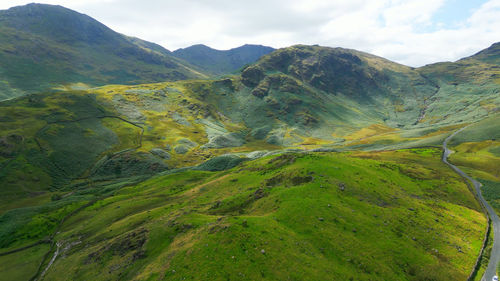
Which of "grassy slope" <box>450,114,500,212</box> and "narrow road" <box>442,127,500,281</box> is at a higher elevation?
"grassy slope" <box>450,114,500,212</box>

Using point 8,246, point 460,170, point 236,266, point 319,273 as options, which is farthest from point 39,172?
point 460,170

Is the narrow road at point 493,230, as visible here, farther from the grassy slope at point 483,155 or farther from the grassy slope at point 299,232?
the grassy slope at point 299,232

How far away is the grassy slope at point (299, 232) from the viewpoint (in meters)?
31.5

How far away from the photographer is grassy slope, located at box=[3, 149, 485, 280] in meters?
31.5

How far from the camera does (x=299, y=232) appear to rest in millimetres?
37688

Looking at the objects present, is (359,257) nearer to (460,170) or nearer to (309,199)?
(309,199)

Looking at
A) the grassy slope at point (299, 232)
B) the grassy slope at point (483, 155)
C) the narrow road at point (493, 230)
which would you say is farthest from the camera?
the grassy slope at point (483, 155)

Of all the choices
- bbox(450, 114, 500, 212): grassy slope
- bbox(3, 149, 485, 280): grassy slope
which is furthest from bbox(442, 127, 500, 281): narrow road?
bbox(3, 149, 485, 280): grassy slope

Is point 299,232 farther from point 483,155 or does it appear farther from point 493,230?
point 483,155

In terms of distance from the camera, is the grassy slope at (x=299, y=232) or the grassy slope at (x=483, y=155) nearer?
the grassy slope at (x=299, y=232)

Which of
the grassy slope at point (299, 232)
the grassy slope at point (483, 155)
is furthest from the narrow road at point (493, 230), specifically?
the grassy slope at point (299, 232)

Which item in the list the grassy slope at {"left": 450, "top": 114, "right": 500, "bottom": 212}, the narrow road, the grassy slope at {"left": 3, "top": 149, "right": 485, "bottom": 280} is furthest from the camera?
the grassy slope at {"left": 450, "top": 114, "right": 500, "bottom": 212}

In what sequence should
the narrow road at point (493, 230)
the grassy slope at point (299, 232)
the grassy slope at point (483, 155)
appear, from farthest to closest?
the grassy slope at point (483, 155) → the narrow road at point (493, 230) → the grassy slope at point (299, 232)

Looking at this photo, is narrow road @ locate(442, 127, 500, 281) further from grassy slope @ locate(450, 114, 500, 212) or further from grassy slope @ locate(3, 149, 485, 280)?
grassy slope @ locate(3, 149, 485, 280)
